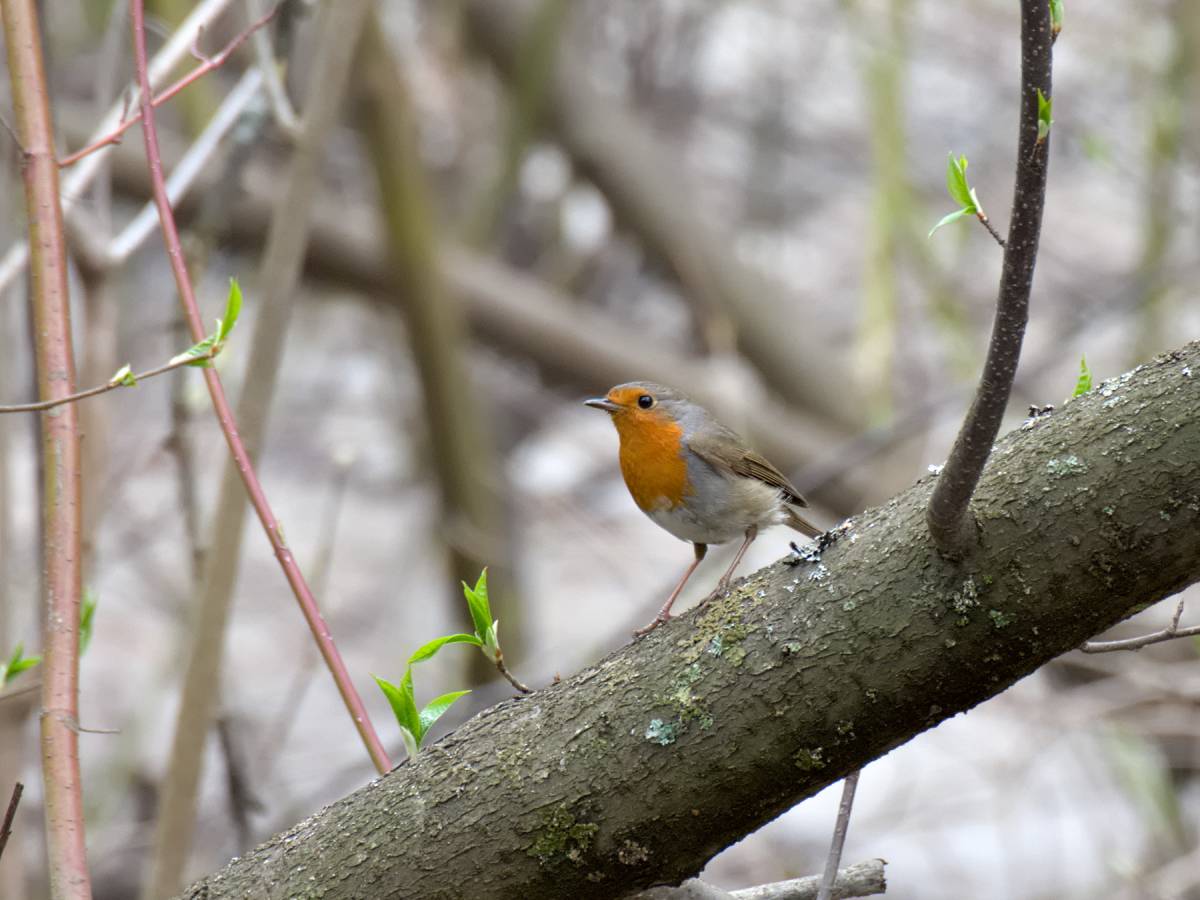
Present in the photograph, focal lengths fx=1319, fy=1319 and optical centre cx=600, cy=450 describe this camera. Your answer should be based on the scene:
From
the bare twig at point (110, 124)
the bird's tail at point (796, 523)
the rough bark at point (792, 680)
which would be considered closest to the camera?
the rough bark at point (792, 680)

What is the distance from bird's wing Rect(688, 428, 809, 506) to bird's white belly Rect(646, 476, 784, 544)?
33 mm

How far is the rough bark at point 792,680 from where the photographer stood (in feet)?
4.31

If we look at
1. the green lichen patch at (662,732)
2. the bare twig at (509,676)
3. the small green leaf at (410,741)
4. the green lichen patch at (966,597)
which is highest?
the small green leaf at (410,741)

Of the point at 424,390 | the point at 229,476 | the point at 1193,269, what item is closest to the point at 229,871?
the point at 229,476

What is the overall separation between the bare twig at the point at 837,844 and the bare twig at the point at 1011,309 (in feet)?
1.25

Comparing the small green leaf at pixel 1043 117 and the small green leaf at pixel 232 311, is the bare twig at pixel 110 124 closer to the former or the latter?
the small green leaf at pixel 232 311

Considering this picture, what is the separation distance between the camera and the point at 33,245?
5.11ft

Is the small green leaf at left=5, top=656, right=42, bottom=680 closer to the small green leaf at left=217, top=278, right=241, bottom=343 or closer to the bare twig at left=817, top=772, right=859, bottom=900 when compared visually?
the small green leaf at left=217, top=278, right=241, bottom=343

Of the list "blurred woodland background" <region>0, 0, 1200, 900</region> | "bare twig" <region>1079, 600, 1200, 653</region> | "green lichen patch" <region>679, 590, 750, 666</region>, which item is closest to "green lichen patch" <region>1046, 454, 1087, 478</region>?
"bare twig" <region>1079, 600, 1200, 653</region>

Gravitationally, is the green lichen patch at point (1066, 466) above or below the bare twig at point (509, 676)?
below

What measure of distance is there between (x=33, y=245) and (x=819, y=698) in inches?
41.1

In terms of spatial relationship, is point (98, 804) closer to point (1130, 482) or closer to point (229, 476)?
point (229, 476)

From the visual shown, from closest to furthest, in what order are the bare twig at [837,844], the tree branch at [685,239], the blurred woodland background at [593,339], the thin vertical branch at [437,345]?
the bare twig at [837,844] < the blurred woodland background at [593,339] < the thin vertical branch at [437,345] < the tree branch at [685,239]

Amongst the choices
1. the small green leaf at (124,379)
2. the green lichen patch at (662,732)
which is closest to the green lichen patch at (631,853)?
the green lichen patch at (662,732)
